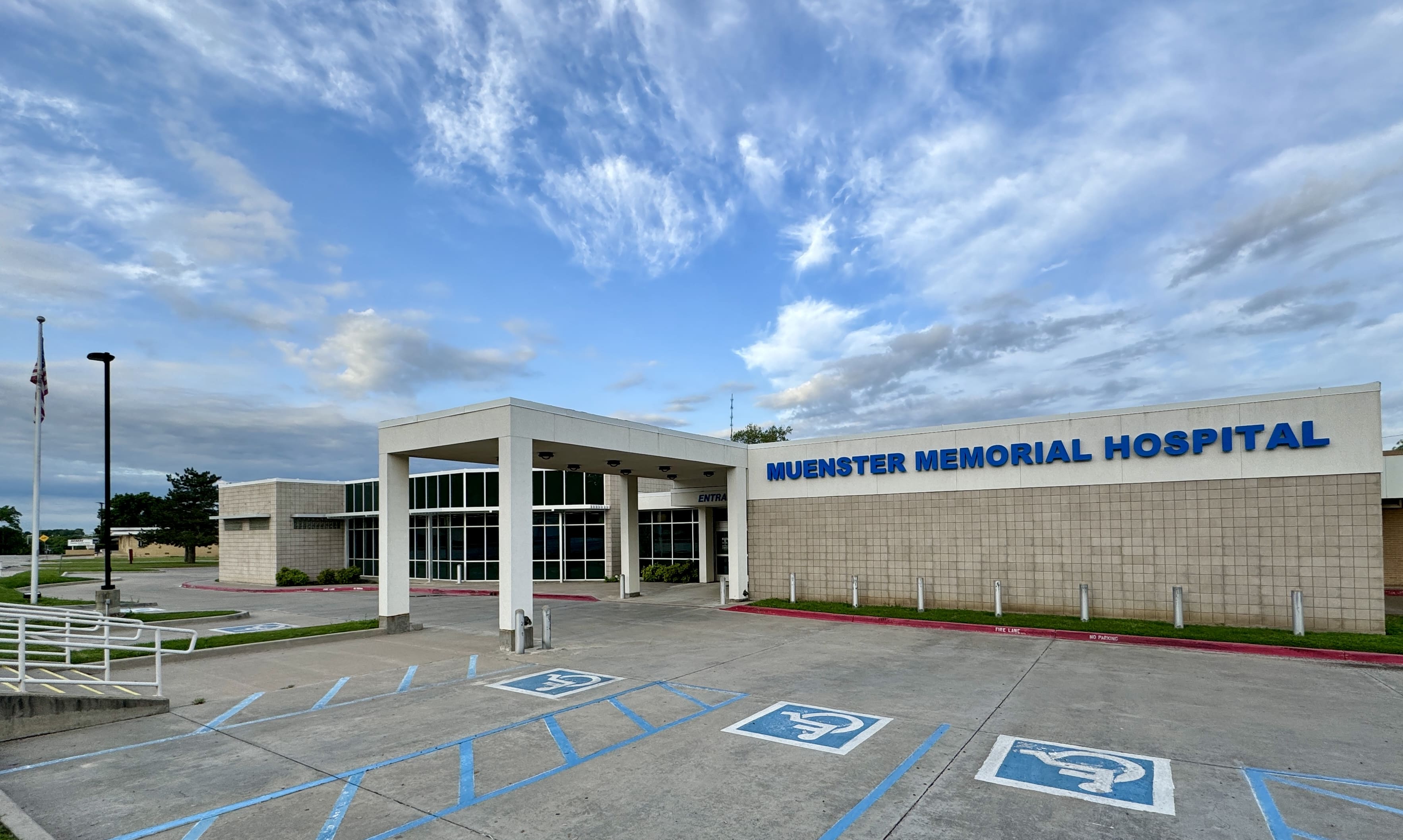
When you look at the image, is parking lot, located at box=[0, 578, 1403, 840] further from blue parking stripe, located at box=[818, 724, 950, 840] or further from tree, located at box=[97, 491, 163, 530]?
tree, located at box=[97, 491, 163, 530]

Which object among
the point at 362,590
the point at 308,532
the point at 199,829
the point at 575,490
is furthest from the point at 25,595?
the point at 199,829

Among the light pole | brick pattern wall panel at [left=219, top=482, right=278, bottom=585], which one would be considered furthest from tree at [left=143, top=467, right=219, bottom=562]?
the light pole

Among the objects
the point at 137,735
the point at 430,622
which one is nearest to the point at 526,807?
the point at 137,735

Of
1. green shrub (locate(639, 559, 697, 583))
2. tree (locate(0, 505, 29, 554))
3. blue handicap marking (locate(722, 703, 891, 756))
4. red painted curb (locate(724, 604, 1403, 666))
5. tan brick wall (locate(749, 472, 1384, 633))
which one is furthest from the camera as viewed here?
tree (locate(0, 505, 29, 554))

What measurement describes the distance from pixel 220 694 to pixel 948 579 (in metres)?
17.8

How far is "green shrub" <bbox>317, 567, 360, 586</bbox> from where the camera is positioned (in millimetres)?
40688

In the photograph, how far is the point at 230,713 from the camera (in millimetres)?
11070

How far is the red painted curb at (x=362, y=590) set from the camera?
29.3 metres

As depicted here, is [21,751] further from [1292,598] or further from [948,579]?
[1292,598]

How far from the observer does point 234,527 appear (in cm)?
4556

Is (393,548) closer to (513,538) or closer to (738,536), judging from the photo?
(513,538)

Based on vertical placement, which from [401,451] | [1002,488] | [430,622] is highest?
[401,451]

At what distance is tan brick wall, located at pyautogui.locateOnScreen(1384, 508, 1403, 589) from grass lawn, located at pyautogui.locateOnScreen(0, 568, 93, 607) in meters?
43.6

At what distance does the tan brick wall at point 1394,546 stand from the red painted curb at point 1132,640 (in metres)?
19.2
